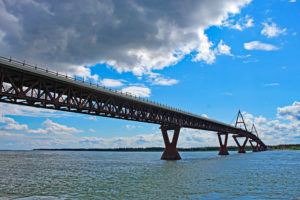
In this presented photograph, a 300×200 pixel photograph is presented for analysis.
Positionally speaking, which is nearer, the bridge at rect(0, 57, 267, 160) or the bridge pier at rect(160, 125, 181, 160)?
the bridge at rect(0, 57, 267, 160)

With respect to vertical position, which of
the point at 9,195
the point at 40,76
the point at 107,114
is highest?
the point at 40,76

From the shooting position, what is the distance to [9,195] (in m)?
20.1

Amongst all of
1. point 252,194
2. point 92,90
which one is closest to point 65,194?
point 252,194

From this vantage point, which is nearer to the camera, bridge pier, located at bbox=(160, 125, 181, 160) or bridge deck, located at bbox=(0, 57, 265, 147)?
bridge deck, located at bbox=(0, 57, 265, 147)

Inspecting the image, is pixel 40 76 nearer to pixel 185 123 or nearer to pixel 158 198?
pixel 158 198

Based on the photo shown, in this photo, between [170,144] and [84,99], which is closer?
[84,99]

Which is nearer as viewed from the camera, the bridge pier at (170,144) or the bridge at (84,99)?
the bridge at (84,99)

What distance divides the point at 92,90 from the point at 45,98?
997 cm

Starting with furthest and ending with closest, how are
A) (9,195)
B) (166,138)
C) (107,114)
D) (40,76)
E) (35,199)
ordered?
(166,138) → (107,114) → (40,76) → (9,195) → (35,199)

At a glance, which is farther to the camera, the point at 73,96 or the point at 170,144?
the point at 170,144

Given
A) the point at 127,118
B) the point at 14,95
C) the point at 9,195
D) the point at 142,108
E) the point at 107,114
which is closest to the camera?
the point at 9,195

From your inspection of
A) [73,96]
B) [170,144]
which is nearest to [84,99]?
[73,96]

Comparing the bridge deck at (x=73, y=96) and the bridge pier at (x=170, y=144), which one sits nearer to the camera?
the bridge deck at (x=73, y=96)

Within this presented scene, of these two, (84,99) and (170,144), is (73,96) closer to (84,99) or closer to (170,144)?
(84,99)
